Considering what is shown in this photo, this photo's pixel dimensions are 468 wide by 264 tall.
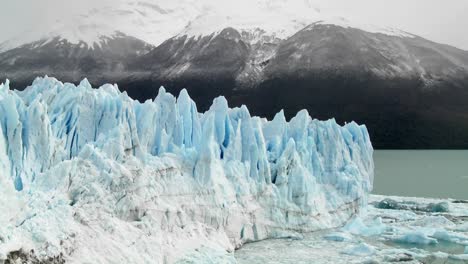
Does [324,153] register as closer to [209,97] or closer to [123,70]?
[209,97]

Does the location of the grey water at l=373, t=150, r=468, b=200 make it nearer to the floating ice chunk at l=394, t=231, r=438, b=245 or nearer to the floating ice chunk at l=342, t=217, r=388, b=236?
the floating ice chunk at l=342, t=217, r=388, b=236

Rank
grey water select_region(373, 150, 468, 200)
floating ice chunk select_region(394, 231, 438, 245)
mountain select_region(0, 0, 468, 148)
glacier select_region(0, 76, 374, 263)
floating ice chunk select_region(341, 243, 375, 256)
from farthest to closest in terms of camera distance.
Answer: mountain select_region(0, 0, 468, 148)
grey water select_region(373, 150, 468, 200)
floating ice chunk select_region(394, 231, 438, 245)
floating ice chunk select_region(341, 243, 375, 256)
glacier select_region(0, 76, 374, 263)

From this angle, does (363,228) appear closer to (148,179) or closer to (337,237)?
(337,237)

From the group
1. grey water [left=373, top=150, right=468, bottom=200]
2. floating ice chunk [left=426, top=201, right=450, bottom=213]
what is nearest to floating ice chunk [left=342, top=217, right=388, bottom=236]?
floating ice chunk [left=426, top=201, right=450, bottom=213]

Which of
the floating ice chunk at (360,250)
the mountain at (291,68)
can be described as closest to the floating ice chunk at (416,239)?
the floating ice chunk at (360,250)

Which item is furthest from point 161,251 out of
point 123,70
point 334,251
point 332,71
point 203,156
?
point 123,70

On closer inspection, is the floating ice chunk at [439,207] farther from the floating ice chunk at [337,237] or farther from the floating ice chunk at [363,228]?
the floating ice chunk at [337,237]
